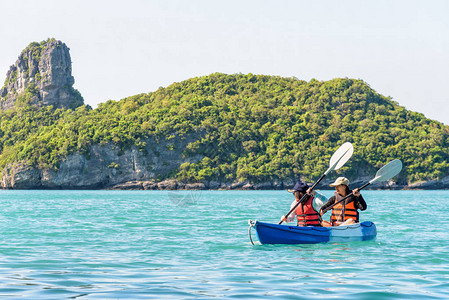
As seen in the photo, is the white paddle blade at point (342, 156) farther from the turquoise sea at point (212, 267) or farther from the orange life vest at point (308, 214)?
the turquoise sea at point (212, 267)

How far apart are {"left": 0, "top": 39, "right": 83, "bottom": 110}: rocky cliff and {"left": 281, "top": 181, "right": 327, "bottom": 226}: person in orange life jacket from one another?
14671 cm

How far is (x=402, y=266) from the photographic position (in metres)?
11.9

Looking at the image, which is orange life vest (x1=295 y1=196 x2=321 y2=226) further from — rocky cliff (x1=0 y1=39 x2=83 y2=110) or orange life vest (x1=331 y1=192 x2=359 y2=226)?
rocky cliff (x1=0 y1=39 x2=83 y2=110)

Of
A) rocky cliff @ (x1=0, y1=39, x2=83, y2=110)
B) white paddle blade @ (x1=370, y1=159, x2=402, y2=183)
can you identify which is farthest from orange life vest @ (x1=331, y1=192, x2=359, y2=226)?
rocky cliff @ (x1=0, y1=39, x2=83, y2=110)

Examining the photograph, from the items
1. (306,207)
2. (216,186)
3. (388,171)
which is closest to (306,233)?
(306,207)

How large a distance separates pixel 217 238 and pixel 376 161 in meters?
103

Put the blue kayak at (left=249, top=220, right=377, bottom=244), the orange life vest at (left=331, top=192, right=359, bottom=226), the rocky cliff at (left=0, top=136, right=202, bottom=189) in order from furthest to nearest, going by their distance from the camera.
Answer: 1. the rocky cliff at (left=0, top=136, right=202, bottom=189)
2. the orange life vest at (left=331, top=192, right=359, bottom=226)
3. the blue kayak at (left=249, top=220, right=377, bottom=244)

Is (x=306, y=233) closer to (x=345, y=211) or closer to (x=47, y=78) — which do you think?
(x=345, y=211)

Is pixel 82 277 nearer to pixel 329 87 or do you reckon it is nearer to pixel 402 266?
pixel 402 266

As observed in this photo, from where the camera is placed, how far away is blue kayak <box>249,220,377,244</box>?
14.9 m

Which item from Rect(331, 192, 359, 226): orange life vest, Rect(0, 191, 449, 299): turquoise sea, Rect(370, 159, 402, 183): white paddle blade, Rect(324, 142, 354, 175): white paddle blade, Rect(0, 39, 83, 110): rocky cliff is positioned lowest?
Rect(0, 191, 449, 299): turquoise sea

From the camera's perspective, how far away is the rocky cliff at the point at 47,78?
507ft

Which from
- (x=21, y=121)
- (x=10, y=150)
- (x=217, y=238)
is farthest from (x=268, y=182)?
(x=217, y=238)

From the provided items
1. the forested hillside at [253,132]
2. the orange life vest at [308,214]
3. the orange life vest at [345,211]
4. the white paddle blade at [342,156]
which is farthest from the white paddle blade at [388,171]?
the forested hillside at [253,132]
